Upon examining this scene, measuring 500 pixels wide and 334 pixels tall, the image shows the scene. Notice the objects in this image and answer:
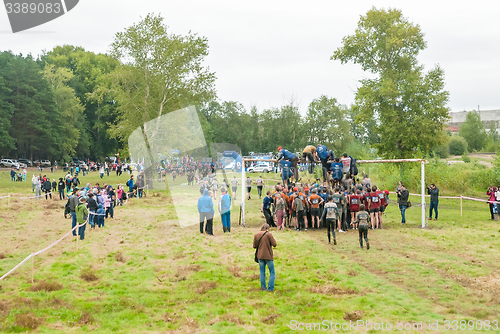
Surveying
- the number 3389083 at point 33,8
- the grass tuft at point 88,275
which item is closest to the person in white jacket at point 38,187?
the grass tuft at point 88,275

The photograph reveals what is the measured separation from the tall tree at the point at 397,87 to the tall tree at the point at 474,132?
43.4 metres

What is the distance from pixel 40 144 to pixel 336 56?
45627 millimetres

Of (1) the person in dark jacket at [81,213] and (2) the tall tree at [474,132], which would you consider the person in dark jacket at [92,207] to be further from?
(2) the tall tree at [474,132]

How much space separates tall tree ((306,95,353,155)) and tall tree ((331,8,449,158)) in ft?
99.0

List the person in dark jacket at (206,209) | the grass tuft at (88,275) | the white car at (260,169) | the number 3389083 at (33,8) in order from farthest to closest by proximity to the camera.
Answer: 1. the white car at (260,169)
2. the person in dark jacket at (206,209)
3. the grass tuft at (88,275)
4. the number 3389083 at (33,8)

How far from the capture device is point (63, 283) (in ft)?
33.1

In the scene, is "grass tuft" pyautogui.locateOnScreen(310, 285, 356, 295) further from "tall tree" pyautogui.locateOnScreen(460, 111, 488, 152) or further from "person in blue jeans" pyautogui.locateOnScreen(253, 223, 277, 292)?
"tall tree" pyautogui.locateOnScreen(460, 111, 488, 152)

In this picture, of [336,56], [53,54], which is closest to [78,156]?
[53,54]

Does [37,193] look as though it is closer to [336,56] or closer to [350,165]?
[350,165]

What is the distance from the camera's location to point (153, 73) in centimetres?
4309

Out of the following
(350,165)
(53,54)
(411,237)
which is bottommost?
(411,237)

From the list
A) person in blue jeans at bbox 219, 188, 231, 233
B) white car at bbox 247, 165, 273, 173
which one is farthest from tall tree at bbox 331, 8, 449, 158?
person in blue jeans at bbox 219, 188, 231, 233

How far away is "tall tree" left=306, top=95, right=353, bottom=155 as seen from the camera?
69.4 metres

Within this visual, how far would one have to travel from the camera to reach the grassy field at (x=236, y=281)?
8031 millimetres
